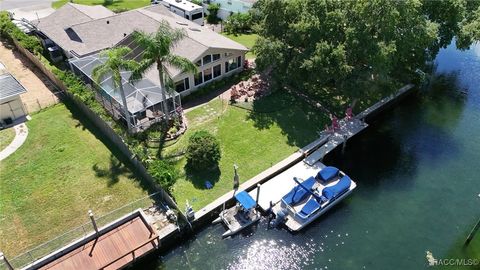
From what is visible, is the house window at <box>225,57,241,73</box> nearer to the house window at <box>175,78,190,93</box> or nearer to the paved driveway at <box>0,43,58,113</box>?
the house window at <box>175,78,190,93</box>

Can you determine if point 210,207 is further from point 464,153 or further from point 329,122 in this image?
point 464,153

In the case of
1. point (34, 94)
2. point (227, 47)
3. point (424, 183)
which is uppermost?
point (227, 47)

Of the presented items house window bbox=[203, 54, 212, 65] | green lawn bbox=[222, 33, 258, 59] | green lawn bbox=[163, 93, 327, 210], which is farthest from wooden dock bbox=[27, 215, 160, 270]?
green lawn bbox=[222, 33, 258, 59]

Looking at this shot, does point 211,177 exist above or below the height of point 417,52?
below

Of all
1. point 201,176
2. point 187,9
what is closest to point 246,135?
point 201,176

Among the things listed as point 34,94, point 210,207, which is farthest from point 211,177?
point 34,94

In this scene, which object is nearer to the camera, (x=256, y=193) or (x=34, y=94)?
(x=256, y=193)
